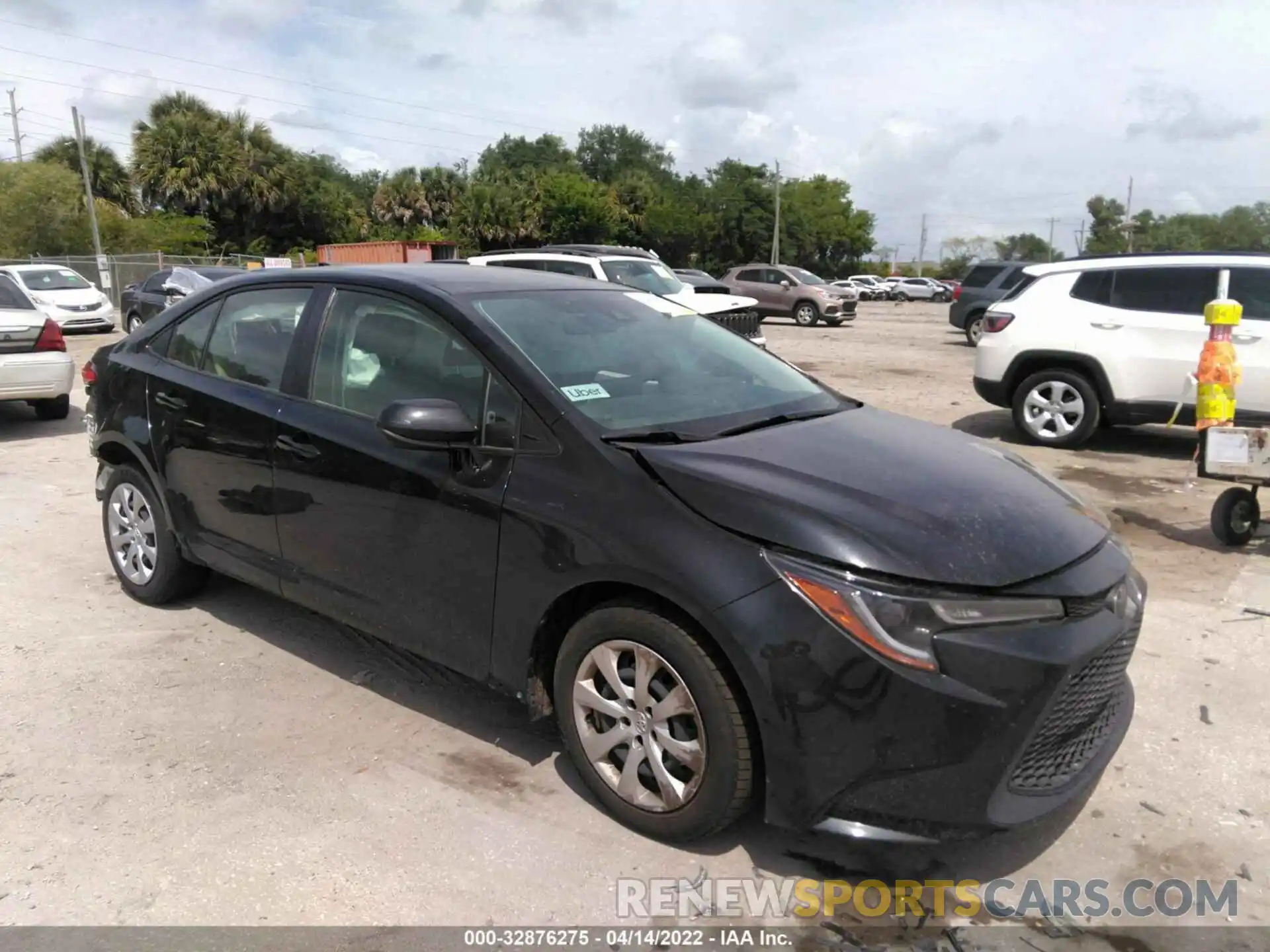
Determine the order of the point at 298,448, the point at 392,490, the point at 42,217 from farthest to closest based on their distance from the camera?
the point at 42,217 < the point at 298,448 < the point at 392,490

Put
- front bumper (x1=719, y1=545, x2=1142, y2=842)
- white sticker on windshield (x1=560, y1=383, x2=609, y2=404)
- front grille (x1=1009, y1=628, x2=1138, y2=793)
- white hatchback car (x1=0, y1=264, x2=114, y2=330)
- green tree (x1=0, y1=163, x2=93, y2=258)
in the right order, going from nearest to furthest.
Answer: front bumper (x1=719, y1=545, x2=1142, y2=842), front grille (x1=1009, y1=628, x2=1138, y2=793), white sticker on windshield (x1=560, y1=383, x2=609, y2=404), white hatchback car (x1=0, y1=264, x2=114, y2=330), green tree (x1=0, y1=163, x2=93, y2=258)

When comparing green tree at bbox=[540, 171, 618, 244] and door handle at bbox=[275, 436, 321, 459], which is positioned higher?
green tree at bbox=[540, 171, 618, 244]

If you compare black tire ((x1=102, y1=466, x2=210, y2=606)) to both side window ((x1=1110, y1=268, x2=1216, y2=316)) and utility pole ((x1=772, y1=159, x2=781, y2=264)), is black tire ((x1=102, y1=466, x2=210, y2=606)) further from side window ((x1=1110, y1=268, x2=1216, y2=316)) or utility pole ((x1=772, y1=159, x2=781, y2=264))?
utility pole ((x1=772, y1=159, x2=781, y2=264))

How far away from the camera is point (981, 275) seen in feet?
68.8

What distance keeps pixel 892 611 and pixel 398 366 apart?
6.77 feet

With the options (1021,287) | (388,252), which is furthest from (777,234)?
(1021,287)

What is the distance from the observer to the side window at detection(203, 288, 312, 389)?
13.4ft

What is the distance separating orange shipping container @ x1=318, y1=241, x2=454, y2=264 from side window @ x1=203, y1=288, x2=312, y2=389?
28.1 m

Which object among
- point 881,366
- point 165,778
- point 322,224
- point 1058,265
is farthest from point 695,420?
point 322,224

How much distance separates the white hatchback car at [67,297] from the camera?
20.5 m

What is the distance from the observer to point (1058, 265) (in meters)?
9.09

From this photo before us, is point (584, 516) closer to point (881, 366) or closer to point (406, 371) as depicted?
point (406, 371)

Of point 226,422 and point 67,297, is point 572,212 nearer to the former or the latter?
point 67,297

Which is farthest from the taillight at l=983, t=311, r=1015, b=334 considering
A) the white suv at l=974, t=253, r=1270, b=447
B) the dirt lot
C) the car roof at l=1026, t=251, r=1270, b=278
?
the dirt lot
